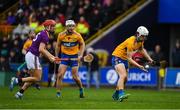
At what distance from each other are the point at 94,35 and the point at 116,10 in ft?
6.20

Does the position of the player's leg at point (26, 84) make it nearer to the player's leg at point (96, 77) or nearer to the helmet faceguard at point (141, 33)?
the helmet faceguard at point (141, 33)

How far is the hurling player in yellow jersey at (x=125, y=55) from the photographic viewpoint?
2164cm

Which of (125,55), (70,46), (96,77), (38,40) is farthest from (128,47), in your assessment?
(96,77)

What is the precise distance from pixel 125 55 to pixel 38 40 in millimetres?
2935

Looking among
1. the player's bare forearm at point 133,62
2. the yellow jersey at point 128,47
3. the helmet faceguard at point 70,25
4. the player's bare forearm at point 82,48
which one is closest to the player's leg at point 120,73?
the yellow jersey at point 128,47

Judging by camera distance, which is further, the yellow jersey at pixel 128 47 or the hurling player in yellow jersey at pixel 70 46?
the hurling player in yellow jersey at pixel 70 46

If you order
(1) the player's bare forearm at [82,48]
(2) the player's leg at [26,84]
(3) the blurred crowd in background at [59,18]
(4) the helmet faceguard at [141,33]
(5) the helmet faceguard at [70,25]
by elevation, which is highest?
(3) the blurred crowd in background at [59,18]

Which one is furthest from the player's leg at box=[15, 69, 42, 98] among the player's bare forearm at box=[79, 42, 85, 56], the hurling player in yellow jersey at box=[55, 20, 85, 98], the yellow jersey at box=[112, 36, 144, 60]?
the yellow jersey at box=[112, 36, 144, 60]

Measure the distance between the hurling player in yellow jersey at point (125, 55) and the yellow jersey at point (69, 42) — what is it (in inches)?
84.8

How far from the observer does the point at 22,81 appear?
924 inches

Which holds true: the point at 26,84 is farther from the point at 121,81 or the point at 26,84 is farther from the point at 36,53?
the point at 121,81

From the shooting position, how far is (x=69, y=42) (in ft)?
79.1

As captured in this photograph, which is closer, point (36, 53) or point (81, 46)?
point (36, 53)

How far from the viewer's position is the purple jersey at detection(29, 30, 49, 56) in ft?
74.5
